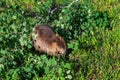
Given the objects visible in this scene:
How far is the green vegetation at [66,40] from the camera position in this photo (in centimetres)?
566

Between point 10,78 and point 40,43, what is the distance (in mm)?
716

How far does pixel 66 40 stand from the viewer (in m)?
6.29

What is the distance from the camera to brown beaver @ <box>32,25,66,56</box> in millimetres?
5805

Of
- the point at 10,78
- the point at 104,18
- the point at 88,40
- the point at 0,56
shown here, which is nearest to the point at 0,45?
the point at 0,56

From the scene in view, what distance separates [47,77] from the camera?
559 centimetres

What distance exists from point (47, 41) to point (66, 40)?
17.5 inches

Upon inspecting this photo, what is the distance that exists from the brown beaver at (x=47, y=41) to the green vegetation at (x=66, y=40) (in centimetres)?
10

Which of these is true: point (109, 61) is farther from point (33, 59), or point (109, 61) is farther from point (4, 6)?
point (4, 6)

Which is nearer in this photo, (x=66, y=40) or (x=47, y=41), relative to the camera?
(x=47, y=41)

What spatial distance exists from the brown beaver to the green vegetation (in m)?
0.10

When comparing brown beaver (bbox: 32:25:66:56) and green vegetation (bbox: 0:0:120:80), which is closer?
green vegetation (bbox: 0:0:120:80)

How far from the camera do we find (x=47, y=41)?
594 cm

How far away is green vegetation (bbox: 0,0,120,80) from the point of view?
18.6 ft

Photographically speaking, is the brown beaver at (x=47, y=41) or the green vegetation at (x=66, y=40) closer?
the green vegetation at (x=66, y=40)
